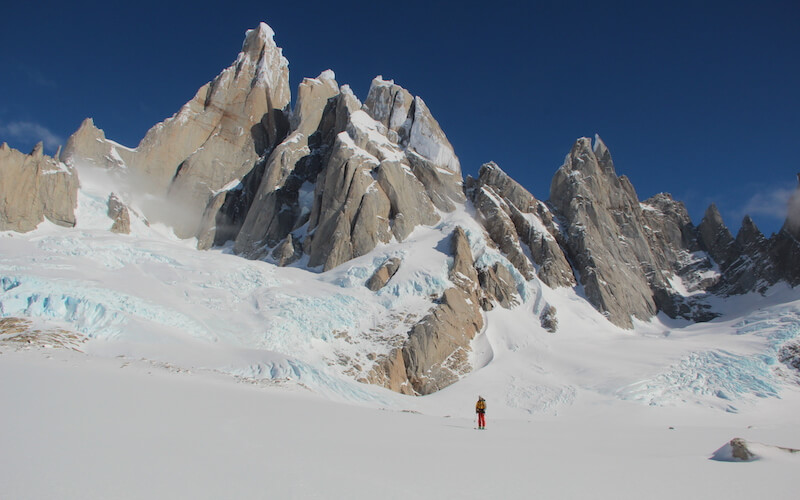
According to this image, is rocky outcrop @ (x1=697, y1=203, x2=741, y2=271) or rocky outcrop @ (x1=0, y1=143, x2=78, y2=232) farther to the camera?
rocky outcrop @ (x1=697, y1=203, x2=741, y2=271)

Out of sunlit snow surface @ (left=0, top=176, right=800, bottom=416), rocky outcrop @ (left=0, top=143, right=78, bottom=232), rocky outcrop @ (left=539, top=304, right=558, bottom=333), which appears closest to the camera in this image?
sunlit snow surface @ (left=0, top=176, right=800, bottom=416)

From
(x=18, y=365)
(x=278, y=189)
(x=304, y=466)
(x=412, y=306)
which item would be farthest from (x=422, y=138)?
(x=304, y=466)

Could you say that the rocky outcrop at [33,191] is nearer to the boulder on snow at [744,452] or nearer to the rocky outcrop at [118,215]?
the rocky outcrop at [118,215]

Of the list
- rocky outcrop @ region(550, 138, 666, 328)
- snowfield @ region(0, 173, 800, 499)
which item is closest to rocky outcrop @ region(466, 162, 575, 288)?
rocky outcrop @ region(550, 138, 666, 328)

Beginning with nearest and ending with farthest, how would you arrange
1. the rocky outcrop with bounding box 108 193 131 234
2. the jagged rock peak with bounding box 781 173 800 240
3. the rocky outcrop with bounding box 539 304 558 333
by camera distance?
the rocky outcrop with bounding box 539 304 558 333, the jagged rock peak with bounding box 781 173 800 240, the rocky outcrop with bounding box 108 193 131 234

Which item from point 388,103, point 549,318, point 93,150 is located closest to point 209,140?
point 93,150

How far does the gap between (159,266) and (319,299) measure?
503 inches

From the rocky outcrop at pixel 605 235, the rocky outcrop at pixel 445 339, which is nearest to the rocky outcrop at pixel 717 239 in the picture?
the rocky outcrop at pixel 605 235

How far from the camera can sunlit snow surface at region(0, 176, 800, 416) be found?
83.5ft

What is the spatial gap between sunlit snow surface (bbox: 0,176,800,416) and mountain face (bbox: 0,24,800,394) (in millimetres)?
2233

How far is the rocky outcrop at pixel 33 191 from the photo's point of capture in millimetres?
50875

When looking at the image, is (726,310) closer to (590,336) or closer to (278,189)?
(590,336)

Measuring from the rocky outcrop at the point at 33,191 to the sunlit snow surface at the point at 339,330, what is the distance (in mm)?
18466

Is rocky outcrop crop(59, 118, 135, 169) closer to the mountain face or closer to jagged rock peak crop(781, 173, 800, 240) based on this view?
the mountain face
